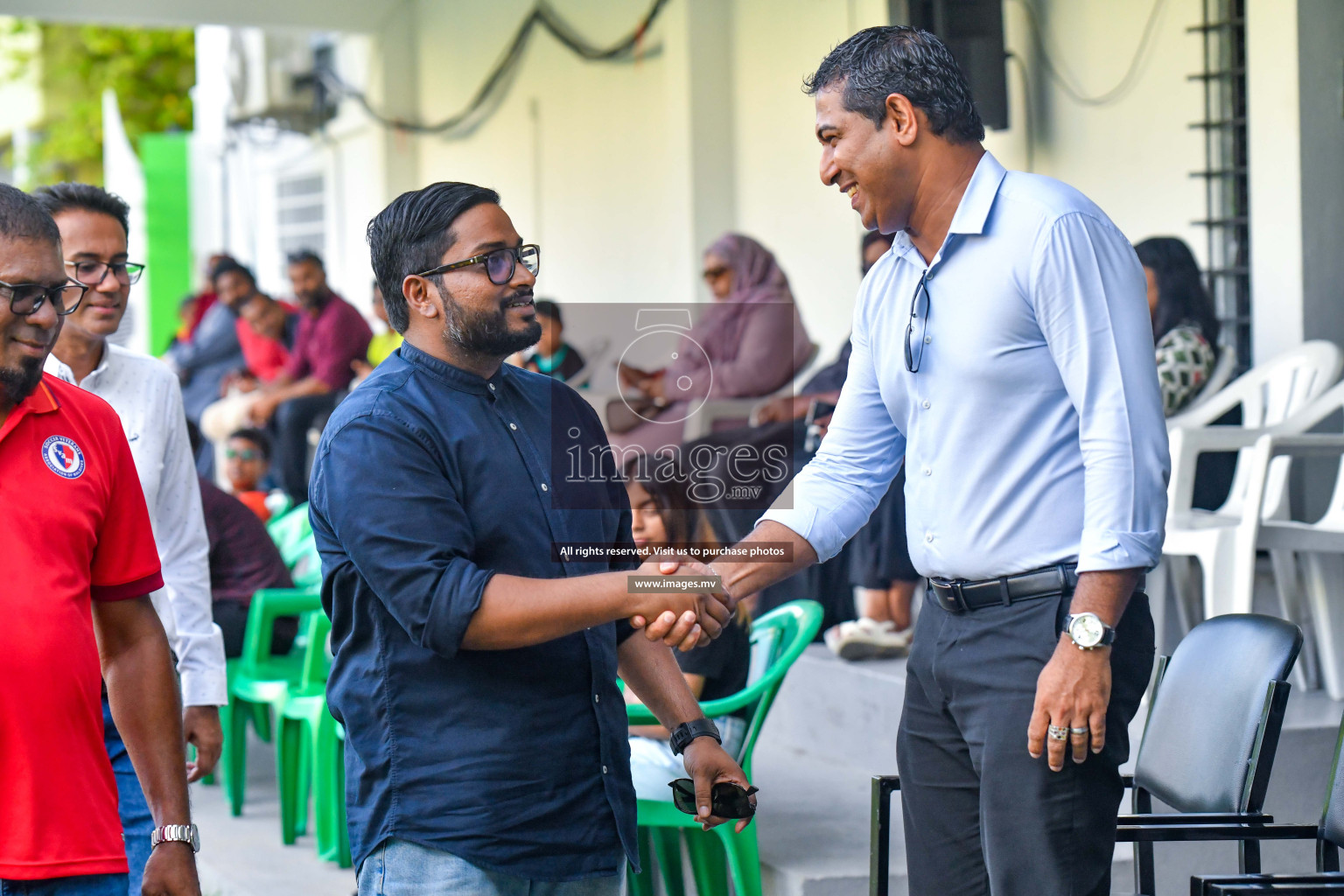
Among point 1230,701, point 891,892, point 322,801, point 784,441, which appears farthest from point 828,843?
point 784,441

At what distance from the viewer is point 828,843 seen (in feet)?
13.0

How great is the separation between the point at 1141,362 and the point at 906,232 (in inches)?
17.6

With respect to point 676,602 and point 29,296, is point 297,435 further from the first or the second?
point 676,602

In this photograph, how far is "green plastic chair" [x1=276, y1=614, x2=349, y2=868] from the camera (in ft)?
15.6

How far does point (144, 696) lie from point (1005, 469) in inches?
52.2

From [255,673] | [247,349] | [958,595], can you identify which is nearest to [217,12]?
[247,349]

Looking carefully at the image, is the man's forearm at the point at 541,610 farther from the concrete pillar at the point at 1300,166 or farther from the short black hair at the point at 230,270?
the short black hair at the point at 230,270

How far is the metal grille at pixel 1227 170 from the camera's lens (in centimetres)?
591

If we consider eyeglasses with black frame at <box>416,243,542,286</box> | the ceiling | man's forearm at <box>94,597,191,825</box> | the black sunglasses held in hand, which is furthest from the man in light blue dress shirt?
the ceiling

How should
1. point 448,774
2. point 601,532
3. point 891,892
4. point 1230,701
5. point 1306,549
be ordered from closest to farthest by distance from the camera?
point 448,774 → point 601,532 → point 1230,701 → point 891,892 → point 1306,549

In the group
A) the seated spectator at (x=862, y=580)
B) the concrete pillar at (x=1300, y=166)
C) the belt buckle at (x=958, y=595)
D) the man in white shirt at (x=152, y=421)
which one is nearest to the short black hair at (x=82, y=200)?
the man in white shirt at (x=152, y=421)

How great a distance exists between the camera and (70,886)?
1.91 metres

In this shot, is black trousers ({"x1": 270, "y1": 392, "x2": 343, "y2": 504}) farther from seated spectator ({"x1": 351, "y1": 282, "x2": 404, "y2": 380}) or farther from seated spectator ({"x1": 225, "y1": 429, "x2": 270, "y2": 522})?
seated spectator ({"x1": 225, "y1": 429, "x2": 270, "y2": 522})

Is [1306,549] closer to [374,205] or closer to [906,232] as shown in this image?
[906,232]
